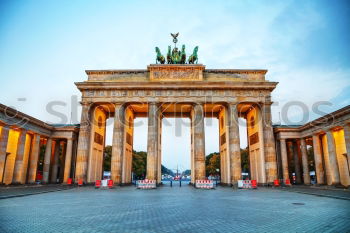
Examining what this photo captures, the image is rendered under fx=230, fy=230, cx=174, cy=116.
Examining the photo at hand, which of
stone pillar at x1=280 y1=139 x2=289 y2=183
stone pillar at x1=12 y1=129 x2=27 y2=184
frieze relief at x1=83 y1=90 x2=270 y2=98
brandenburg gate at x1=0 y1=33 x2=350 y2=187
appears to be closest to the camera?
stone pillar at x1=12 y1=129 x2=27 y2=184

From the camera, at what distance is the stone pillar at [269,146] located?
32250mm

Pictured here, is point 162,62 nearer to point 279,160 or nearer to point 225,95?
point 225,95

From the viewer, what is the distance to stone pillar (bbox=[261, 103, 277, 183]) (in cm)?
3225

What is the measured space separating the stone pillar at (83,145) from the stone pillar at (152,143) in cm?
911

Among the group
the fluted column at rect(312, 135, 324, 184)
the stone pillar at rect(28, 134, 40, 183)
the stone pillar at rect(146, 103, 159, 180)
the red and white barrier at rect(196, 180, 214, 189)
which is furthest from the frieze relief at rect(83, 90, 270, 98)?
the red and white barrier at rect(196, 180, 214, 189)

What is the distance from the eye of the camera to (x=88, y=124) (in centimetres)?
3447

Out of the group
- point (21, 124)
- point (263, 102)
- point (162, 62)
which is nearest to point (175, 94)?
point (162, 62)

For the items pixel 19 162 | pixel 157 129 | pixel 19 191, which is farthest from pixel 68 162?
pixel 157 129

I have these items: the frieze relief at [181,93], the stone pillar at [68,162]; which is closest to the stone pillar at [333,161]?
the frieze relief at [181,93]

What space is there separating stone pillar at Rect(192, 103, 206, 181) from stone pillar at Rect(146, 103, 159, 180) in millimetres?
5686

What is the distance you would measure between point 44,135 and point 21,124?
6.36 meters

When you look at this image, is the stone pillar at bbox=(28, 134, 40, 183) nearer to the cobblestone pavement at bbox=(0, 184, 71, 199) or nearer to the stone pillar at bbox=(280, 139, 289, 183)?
the cobblestone pavement at bbox=(0, 184, 71, 199)

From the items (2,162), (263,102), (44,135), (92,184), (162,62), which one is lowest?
(92,184)

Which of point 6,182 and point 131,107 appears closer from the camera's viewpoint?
point 6,182
